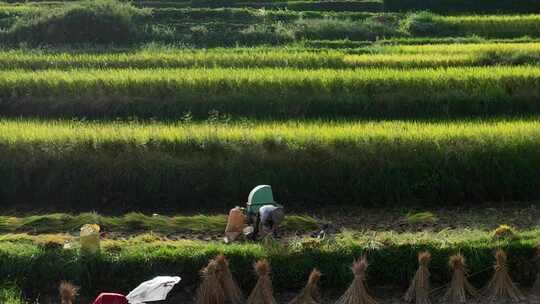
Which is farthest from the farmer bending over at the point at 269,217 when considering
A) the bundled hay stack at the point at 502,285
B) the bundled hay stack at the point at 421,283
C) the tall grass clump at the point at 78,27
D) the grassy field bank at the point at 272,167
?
the tall grass clump at the point at 78,27

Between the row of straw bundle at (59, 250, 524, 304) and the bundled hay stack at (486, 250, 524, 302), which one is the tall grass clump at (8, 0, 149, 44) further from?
the bundled hay stack at (486, 250, 524, 302)

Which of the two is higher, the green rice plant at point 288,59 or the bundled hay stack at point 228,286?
the green rice plant at point 288,59

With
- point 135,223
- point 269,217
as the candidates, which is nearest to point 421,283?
point 269,217

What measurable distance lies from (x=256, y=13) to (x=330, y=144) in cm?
1506

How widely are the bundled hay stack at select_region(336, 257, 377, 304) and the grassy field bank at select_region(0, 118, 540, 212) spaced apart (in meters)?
2.59

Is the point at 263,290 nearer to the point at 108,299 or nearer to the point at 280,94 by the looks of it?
the point at 108,299

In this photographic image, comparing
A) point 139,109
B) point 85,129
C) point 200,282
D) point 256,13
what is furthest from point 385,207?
point 256,13

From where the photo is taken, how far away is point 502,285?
6.55 m

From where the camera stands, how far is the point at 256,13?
23531 mm

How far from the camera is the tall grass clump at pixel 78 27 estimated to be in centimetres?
2014

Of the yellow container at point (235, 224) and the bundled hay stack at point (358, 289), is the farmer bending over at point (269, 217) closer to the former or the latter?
the yellow container at point (235, 224)

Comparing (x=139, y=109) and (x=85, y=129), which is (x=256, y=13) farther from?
(x=85, y=129)

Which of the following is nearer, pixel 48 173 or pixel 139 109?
pixel 48 173

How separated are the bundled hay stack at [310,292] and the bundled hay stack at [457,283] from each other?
A: 1.07 m
